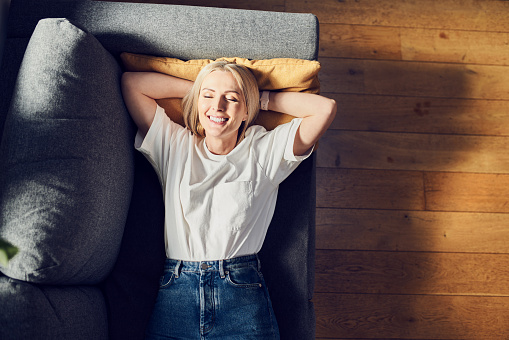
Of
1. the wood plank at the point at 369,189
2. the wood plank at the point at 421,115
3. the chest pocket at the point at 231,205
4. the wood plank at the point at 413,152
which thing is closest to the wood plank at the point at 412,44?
the wood plank at the point at 421,115

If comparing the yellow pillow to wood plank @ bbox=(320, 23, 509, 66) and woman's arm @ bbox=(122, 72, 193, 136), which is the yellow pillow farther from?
wood plank @ bbox=(320, 23, 509, 66)

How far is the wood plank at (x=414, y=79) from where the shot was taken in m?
2.04

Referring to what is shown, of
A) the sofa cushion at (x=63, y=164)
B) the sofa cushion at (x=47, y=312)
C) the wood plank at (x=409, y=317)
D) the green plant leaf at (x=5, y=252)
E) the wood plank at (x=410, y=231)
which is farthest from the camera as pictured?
the wood plank at (x=410, y=231)

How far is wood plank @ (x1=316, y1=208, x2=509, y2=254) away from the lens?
1.84 m

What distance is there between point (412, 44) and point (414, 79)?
0.22m

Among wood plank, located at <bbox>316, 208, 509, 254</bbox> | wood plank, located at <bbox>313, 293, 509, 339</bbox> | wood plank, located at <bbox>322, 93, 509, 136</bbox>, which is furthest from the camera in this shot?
wood plank, located at <bbox>322, 93, 509, 136</bbox>

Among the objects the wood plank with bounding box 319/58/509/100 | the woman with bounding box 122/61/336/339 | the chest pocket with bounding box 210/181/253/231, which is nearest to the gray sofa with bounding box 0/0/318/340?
the woman with bounding box 122/61/336/339

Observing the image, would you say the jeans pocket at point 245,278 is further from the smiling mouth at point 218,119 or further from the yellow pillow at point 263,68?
the yellow pillow at point 263,68

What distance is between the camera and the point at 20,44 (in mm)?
1353

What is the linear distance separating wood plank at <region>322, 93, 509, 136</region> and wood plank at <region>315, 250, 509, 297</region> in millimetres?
673

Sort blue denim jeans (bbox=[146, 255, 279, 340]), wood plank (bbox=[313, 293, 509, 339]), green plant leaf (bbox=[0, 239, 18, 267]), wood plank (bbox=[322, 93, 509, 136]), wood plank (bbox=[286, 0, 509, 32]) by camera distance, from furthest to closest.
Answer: wood plank (bbox=[286, 0, 509, 32]) < wood plank (bbox=[322, 93, 509, 136]) < wood plank (bbox=[313, 293, 509, 339]) < blue denim jeans (bbox=[146, 255, 279, 340]) < green plant leaf (bbox=[0, 239, 18, 267])

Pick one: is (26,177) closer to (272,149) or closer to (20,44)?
(20,44)

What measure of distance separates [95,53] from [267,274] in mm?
1024

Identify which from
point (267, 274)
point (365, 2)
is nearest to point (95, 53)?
point (267, 274)
